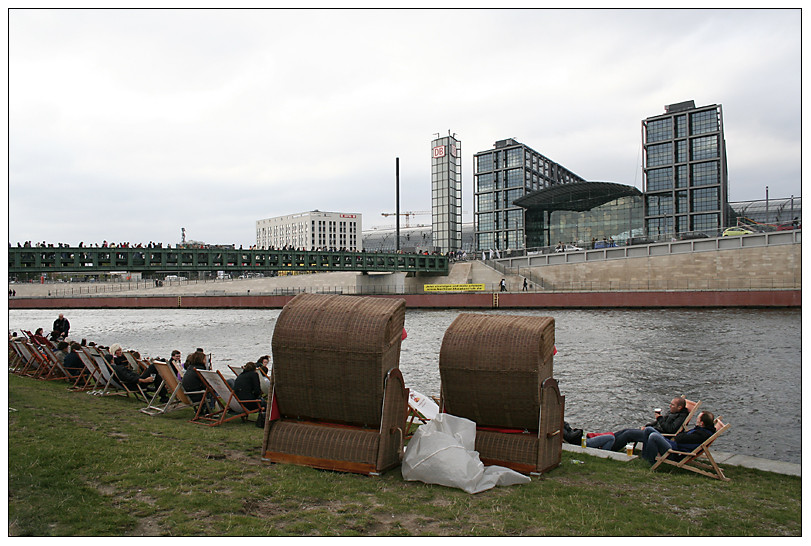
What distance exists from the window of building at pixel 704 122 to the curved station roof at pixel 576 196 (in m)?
10.9

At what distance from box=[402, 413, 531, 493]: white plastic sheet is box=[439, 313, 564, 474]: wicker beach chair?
0.40 meters

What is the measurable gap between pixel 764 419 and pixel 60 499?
1305cm

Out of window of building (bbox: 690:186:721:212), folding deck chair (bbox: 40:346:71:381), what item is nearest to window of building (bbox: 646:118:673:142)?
window of building (bbox: 690:186:721:212)

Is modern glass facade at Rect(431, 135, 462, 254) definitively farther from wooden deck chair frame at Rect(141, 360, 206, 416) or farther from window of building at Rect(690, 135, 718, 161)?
wooden deck chair frame at Rect(141, 360, 206, 416)

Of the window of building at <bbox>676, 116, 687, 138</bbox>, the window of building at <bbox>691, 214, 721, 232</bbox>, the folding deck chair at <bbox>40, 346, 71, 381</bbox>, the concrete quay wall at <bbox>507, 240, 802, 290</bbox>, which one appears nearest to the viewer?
the folding deck chair at <bbox>40, 346, 71, 381</bbox>

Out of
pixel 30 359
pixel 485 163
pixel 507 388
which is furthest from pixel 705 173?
pixel 507 388

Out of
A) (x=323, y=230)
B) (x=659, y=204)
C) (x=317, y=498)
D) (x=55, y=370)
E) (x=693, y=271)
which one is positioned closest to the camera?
(x=317, y=498)

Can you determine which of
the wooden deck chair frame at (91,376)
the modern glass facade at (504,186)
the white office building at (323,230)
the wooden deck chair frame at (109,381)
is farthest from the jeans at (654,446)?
the white office building at (323,230)

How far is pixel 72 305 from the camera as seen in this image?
7381cm

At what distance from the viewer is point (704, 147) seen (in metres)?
80.0

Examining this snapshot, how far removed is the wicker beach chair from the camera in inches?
253

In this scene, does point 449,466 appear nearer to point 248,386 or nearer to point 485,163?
point 248,386

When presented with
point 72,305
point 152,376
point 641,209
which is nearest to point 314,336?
point 152,376

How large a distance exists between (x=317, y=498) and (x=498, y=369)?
2.34m
